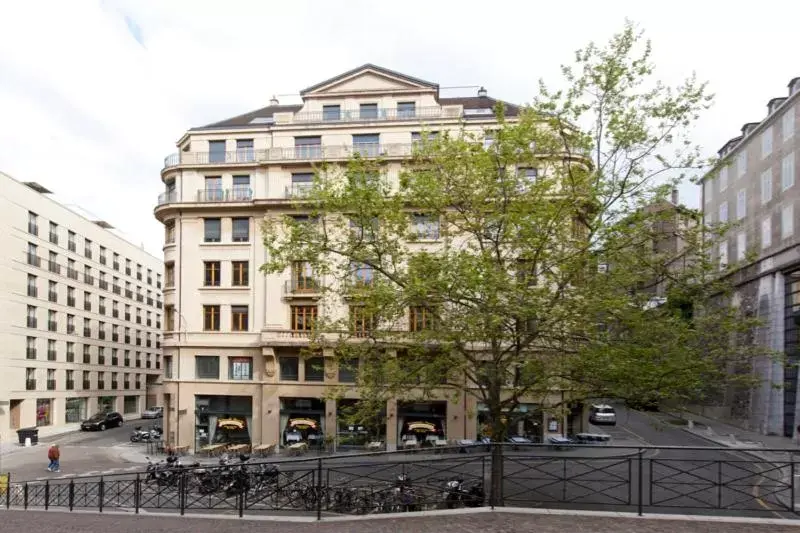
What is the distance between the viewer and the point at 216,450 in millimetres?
32250

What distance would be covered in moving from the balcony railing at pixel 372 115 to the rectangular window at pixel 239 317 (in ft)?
41.6

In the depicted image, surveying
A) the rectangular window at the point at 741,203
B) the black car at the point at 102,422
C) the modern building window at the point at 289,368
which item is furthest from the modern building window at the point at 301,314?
the rectangular window at the point at 741,203

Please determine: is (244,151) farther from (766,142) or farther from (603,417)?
(766,142)

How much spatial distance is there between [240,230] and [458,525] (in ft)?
94.3

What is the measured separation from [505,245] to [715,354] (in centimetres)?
562

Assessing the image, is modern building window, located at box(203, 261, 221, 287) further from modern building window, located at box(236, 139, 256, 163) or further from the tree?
the tree

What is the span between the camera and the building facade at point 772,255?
35.6m

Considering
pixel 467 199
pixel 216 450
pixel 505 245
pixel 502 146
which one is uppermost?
pixel 502 146

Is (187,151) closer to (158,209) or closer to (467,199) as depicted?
(158,209)

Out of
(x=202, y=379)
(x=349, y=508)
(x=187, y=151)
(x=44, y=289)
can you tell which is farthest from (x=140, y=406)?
(x=349, y=508)

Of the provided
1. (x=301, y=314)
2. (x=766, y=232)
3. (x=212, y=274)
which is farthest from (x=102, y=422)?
(x=766, y=232)

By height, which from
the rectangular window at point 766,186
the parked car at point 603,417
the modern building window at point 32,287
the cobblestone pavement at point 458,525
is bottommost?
the parked car at point 603,417

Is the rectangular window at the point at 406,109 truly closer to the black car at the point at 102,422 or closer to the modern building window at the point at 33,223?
the modern building window at the point at 33,223

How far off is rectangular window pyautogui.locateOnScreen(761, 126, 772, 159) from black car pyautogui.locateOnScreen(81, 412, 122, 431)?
58.6 m
